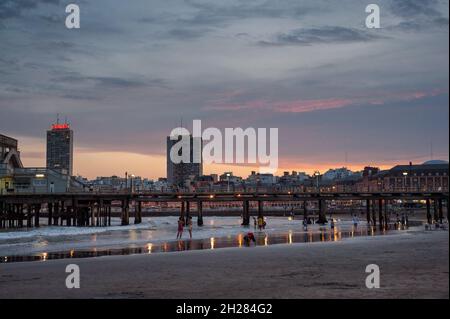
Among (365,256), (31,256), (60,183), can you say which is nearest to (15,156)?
(60,183)

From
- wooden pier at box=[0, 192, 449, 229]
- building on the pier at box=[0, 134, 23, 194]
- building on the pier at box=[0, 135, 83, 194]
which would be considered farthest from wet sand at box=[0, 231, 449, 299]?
building on the pier at box=[0, 135, 83, 194]

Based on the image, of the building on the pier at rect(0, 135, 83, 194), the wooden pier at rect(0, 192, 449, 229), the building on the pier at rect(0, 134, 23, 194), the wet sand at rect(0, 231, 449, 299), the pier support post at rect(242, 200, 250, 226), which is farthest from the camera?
the pier support post at rect(242, 200, 250, 226)

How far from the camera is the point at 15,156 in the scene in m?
88.4

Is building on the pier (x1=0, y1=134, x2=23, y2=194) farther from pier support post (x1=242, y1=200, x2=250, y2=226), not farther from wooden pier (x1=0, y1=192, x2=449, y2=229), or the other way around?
pier support post (x1=242, y1=200, x2=250, y2=226)

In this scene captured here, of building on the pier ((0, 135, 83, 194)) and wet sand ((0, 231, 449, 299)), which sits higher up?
building on the pier ((0, 135, 83, 194))

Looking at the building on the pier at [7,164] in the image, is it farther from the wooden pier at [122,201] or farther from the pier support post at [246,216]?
the pier support post at [246,216]

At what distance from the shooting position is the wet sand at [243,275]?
1747cm

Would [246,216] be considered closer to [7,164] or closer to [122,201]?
[122,201]

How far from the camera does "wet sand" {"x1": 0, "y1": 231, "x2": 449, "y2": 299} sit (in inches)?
688

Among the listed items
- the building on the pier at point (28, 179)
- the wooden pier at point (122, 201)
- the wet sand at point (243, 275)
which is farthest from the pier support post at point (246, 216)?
the wet sand at point (243, 275)

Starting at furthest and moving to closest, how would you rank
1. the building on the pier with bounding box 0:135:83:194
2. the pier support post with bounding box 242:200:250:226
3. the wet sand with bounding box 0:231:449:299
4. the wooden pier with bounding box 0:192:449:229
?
the pier support post with bounding box 242:200:250:226 → the building on the pier with bounding box 0:135:83:194 → the wooden pier with bounding box 0:192:449:229 → the wet sand with bounding box 0:231:449:299

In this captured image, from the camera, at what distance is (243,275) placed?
21578 millimetres

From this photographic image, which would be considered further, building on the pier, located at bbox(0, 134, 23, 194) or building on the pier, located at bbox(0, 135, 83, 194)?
building on the pier, located at bbox(0, 135, 83, 194)
